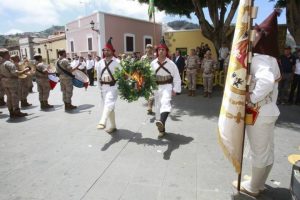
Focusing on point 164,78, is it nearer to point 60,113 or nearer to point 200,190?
point 200,190

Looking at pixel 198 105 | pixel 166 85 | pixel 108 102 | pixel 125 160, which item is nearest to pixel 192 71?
pixel 198 105

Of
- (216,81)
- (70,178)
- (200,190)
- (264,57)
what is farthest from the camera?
(216,81)

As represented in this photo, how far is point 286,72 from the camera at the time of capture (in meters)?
9.29

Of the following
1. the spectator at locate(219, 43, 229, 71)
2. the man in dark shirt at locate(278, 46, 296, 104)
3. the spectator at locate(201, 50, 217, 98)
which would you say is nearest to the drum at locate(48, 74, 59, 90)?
the spectator at locate(201, 50, 217, 98)

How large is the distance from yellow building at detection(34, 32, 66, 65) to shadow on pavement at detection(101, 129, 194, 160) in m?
31.7

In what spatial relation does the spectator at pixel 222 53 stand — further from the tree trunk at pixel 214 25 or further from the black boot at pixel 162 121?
the black boot at pixel 162 121

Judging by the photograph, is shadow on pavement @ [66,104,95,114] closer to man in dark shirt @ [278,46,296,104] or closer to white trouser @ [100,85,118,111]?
white trouser @ [100,85,118,111]

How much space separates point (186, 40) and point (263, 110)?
1871cm

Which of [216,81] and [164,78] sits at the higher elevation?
[164,78]

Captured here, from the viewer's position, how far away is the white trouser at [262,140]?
123 inches

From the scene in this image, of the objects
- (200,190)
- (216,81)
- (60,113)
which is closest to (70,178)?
(200,190)

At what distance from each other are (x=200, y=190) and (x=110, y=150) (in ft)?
7.05

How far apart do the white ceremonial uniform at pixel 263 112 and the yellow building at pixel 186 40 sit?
18.2m

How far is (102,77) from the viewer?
6.09 metres
